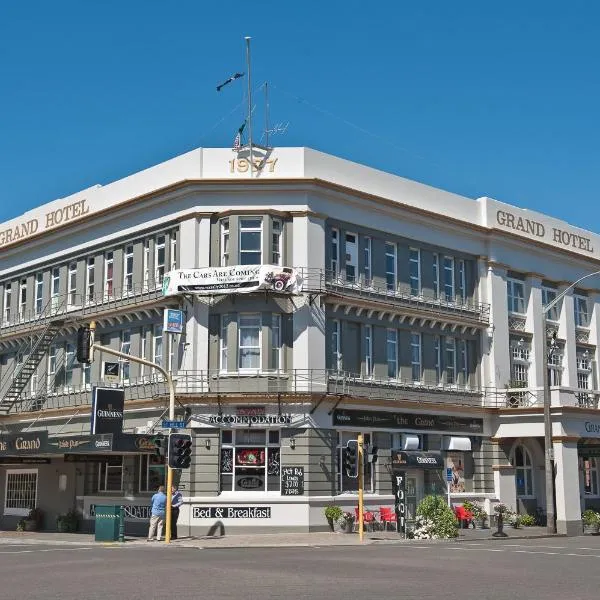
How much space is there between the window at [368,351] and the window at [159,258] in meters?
8.30

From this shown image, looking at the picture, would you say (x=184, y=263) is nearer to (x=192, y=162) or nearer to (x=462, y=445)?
(x=192, y=162)

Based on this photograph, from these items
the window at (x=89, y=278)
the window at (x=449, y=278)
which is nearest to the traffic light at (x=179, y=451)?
the window at (x=89, y=278)

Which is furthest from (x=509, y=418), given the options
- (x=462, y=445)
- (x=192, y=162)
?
(x=192, y=162)

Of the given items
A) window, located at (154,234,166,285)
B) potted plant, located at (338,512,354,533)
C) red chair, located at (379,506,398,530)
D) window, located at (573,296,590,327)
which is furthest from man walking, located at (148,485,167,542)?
window, located at (573,296,590,327)

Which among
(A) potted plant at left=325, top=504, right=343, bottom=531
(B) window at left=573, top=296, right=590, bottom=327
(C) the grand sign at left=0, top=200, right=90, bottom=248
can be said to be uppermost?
(C) the grand sign at left=0, top=200, right=90, bottom=248

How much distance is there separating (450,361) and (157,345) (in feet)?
41.0

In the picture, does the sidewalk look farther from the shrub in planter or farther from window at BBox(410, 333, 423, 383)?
window at BBox(410, 333, 423, 383)

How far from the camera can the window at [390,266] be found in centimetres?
3894

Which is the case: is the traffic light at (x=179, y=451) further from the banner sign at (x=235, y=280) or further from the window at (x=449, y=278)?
the window at (x=449, y=278)

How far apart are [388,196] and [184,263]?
352 inches

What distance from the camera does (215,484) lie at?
3403 cm

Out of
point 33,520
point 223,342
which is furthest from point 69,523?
point 223,342

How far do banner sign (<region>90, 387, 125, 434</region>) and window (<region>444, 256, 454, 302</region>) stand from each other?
14.8m

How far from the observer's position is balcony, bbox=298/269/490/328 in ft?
116
